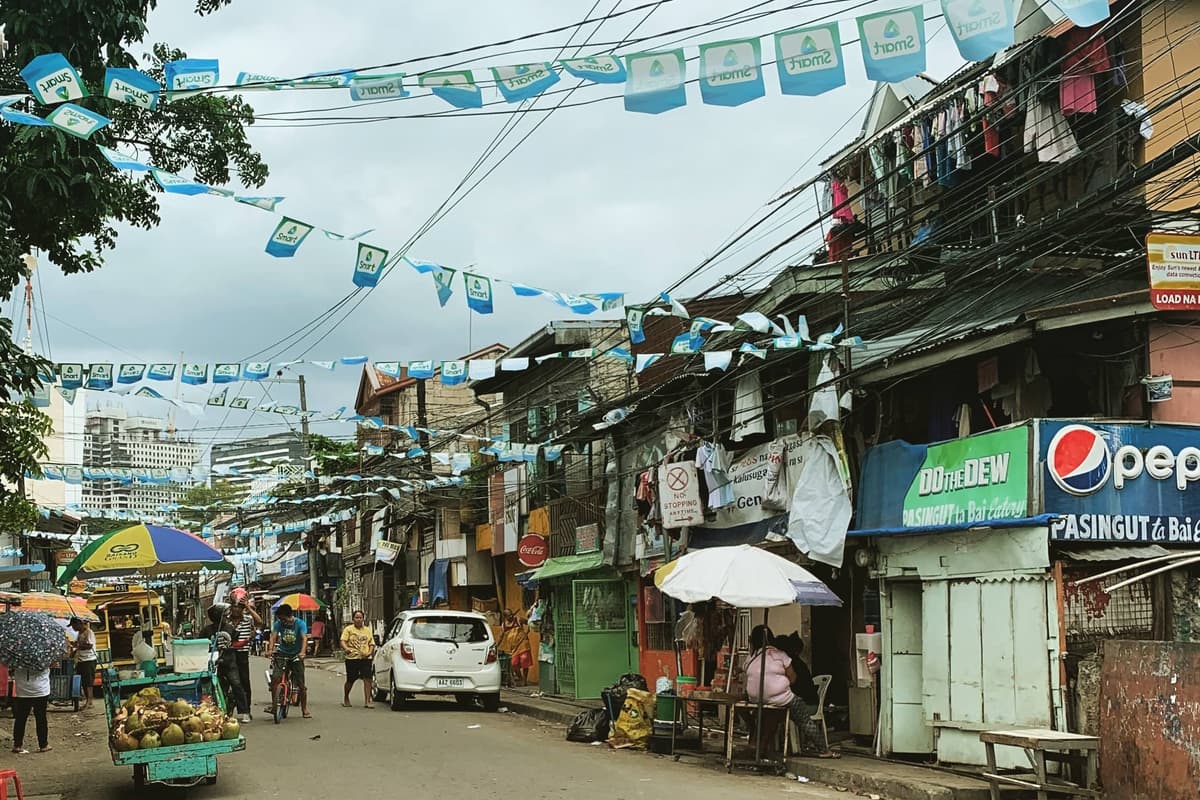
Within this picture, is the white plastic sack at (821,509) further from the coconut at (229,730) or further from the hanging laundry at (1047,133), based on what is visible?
the coconut at (229,730)

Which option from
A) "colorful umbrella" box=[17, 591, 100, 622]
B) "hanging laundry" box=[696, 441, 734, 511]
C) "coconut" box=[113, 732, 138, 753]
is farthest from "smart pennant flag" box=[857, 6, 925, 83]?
"colorful umbrella" box=[17, 591, 100, 622]

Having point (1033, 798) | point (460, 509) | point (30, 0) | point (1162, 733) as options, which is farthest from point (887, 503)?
point (460, 509)

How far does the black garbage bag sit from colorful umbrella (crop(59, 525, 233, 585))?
609 cm

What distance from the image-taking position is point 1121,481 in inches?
535

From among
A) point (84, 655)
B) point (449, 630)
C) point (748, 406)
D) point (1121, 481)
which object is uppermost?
point (748, 406)

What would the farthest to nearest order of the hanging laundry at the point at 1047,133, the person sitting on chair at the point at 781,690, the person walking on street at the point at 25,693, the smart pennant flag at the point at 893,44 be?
the hanging laundry at the point at 1047,133 → the person walking on street at the point at 25,693 → the person sitting on chair at the point at 781,690 → the smart pennant flag at the point at 893,44

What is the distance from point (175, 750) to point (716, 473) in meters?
11.2

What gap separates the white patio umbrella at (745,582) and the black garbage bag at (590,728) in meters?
3.36

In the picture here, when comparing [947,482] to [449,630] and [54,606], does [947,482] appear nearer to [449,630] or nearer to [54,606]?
[449,630]

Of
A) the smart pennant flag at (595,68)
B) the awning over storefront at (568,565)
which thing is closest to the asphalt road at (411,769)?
the smart pennant flag at (595,68)

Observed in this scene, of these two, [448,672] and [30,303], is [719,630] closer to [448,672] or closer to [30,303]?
[448,672]

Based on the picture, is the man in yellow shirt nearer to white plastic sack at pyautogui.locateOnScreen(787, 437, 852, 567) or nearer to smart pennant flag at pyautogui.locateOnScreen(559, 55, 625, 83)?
white plastic sack at pyautogui.locateOnScreen(787, 437, 852, 567)

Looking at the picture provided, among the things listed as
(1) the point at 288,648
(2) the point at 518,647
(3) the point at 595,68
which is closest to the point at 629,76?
(3) the point at 595,68

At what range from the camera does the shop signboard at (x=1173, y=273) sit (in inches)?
463
